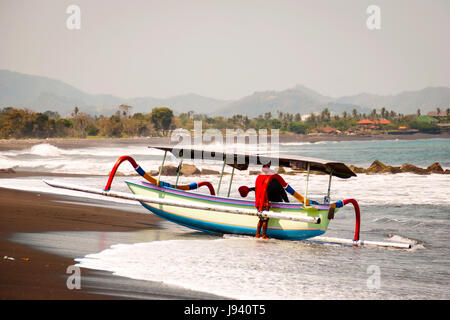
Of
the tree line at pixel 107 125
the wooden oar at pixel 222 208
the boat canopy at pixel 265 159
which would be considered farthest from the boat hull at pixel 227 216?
the tree line at pixel 107 125

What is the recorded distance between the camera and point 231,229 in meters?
11.6

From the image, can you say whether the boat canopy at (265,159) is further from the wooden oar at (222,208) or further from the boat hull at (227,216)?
the wooden oar at (222,208)

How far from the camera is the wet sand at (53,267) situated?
20.6 feet

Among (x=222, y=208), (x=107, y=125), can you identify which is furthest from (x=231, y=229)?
(x=107, y=125)

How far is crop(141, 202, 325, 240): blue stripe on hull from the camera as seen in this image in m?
11.4

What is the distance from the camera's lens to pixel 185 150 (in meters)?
12.2

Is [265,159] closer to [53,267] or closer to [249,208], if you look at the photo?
[249,208]

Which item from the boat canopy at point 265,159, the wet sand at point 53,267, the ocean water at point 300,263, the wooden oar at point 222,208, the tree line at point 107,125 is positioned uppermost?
the tree line at point 107,125

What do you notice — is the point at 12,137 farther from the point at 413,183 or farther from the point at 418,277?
the point at 418,277

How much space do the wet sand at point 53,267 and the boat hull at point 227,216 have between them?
3.26 ft

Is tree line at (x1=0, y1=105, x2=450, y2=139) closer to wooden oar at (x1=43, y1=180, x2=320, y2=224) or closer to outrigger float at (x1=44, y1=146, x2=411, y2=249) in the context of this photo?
wooden oar at (x1=43, y1=180, x2=320, y2=224)

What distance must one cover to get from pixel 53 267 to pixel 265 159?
5333mm
